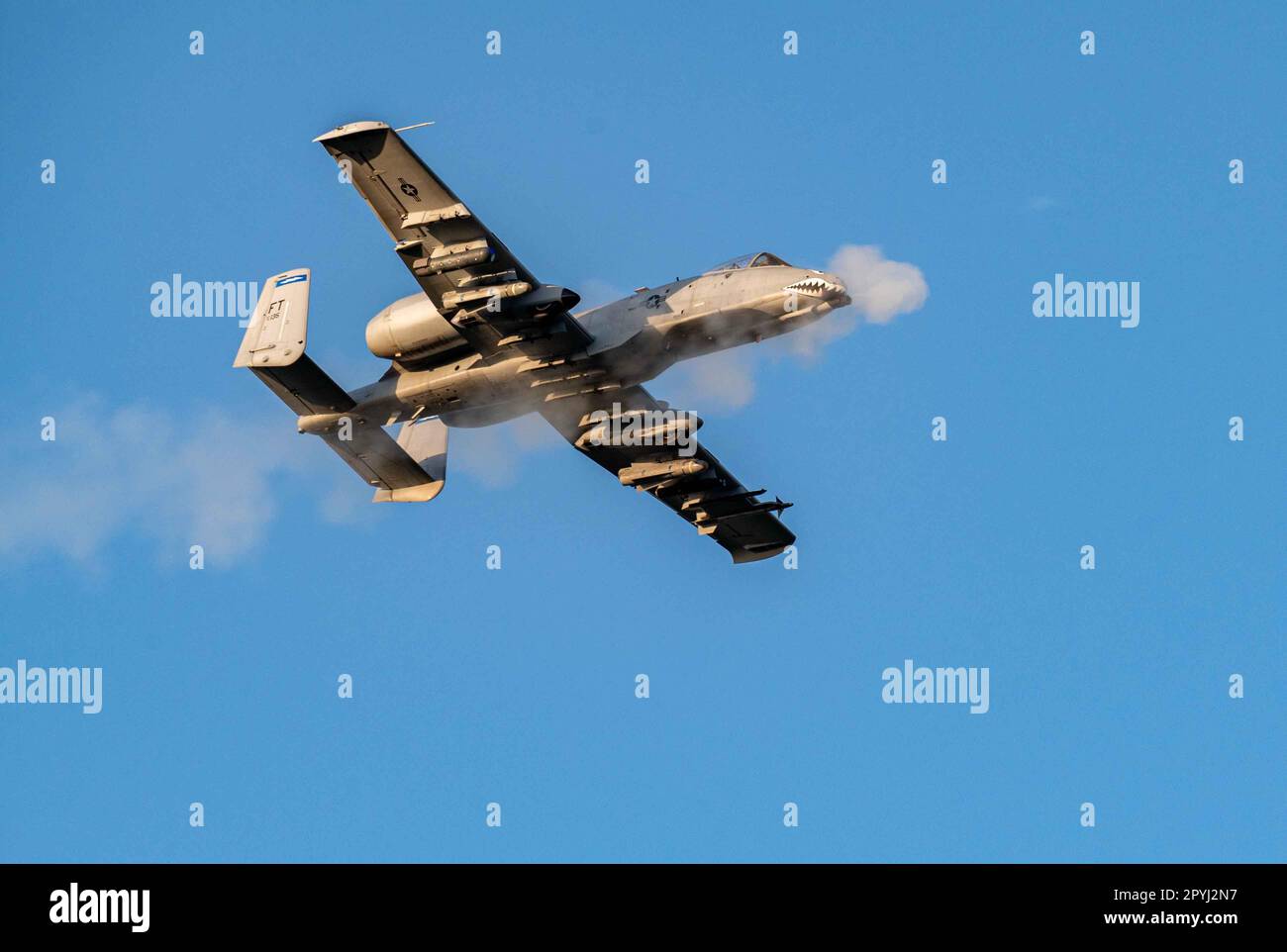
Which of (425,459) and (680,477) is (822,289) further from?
(425,459)

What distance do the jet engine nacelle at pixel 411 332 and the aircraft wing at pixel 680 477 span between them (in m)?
3.96

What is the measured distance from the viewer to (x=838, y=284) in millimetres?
50750

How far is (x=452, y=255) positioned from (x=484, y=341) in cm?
336

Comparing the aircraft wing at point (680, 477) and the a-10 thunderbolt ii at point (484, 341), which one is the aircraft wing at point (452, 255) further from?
the aircraft wing at point (680, 477)

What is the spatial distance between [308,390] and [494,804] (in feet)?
44.8

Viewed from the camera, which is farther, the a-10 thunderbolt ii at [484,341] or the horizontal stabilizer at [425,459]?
the horizontal stabilizer at [425,459]

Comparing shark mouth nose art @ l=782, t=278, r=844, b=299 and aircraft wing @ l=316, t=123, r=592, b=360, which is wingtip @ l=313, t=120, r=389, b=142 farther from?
shark mouth nose art @ l=782, t=278, r=844, b=299

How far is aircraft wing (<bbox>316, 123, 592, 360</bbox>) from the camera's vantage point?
161ft

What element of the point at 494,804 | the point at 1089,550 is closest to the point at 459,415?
the point at 494,804

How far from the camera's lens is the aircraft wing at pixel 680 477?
55.7 metres

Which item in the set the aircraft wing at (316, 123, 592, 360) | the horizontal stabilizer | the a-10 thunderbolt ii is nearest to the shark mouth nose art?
the a-10 thunderbolt ii

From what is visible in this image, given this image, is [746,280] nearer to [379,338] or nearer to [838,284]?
[838,284]

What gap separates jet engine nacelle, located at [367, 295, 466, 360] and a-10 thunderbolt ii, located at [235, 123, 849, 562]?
4cm

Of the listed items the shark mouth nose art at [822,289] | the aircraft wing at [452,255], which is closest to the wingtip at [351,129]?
the aircraft wing at [452,255]
